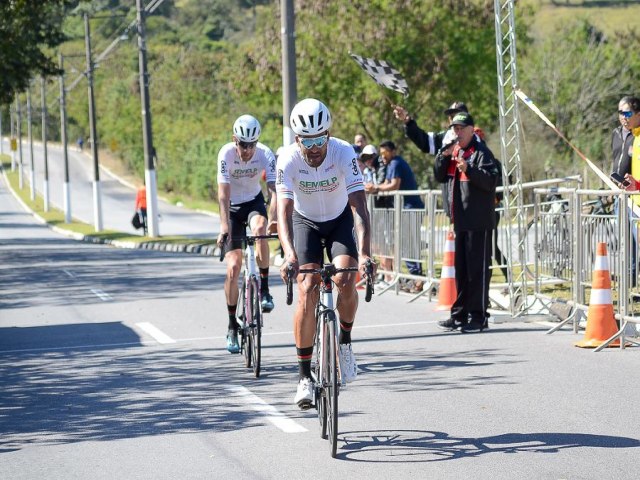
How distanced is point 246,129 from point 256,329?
6.19ft

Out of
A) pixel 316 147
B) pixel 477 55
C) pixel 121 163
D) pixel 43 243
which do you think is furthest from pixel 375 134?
pixel 121 163

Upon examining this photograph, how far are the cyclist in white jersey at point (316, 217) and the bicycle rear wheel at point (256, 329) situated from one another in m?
1.97

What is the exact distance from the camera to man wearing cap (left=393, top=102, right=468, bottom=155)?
13.5m

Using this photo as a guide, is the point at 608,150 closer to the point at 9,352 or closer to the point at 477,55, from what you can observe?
the point at 477,55

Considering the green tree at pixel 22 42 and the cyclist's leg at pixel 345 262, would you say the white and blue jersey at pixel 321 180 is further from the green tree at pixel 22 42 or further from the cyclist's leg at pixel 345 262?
the green tree at pixel 22 42

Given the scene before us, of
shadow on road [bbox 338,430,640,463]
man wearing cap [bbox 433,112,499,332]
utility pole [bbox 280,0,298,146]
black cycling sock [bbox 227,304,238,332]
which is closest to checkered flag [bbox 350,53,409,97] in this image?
man wearing cap [bbox 433,112,499,332]

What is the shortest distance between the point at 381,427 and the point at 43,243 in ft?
108

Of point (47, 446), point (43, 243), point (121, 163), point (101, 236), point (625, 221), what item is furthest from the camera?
point (121, 163)

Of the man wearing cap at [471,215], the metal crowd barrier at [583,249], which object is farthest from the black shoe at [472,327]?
the metal crowd barrier at [583,249]

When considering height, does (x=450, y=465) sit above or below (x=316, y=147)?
below

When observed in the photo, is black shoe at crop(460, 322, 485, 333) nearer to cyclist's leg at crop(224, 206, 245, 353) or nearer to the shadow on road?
cyclist's leg at crop(224, 206, 245, 353)

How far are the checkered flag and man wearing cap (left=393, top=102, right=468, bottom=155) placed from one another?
0.40 metres

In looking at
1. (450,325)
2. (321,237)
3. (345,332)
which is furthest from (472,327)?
(345,332)

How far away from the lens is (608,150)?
144 feet
